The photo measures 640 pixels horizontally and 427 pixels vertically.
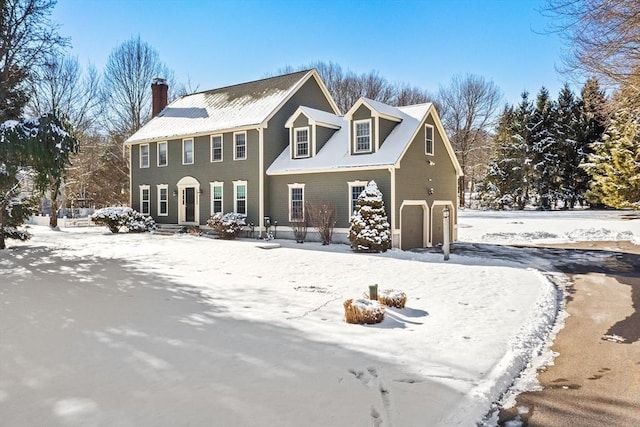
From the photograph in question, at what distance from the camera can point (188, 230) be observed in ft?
74.2

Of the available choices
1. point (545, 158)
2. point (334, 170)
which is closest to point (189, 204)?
point (334, 170)

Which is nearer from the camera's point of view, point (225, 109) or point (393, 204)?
point (393, 204)

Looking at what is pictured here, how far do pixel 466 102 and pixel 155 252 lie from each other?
121 feet

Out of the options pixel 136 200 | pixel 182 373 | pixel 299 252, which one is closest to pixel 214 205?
pixel 136 200

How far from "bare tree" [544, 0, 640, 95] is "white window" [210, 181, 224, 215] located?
52.7 ft

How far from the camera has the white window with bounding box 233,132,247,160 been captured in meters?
21.2

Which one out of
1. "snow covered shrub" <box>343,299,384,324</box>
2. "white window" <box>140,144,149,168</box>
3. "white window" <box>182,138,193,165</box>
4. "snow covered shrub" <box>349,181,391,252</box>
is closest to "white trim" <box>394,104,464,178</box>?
"snow covered shrub" <box>349,181,391,252</box>

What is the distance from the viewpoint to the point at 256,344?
224 inches

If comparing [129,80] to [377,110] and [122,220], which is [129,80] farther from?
[377,110]

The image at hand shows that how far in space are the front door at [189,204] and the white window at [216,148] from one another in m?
2.22

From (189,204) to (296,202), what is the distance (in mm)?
7134

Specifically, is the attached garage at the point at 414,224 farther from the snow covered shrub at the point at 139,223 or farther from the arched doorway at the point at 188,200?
the snow covered shrub at the point at 139,223

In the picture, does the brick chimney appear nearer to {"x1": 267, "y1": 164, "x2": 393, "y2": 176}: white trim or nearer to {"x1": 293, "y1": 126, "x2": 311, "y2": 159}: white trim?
{"x1": 267, "y1": 164, "x2": 393, "y2": 176}: white trim

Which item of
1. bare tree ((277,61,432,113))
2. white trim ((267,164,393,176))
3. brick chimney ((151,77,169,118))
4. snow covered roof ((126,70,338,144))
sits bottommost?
white trim ((267,164,393,176))
